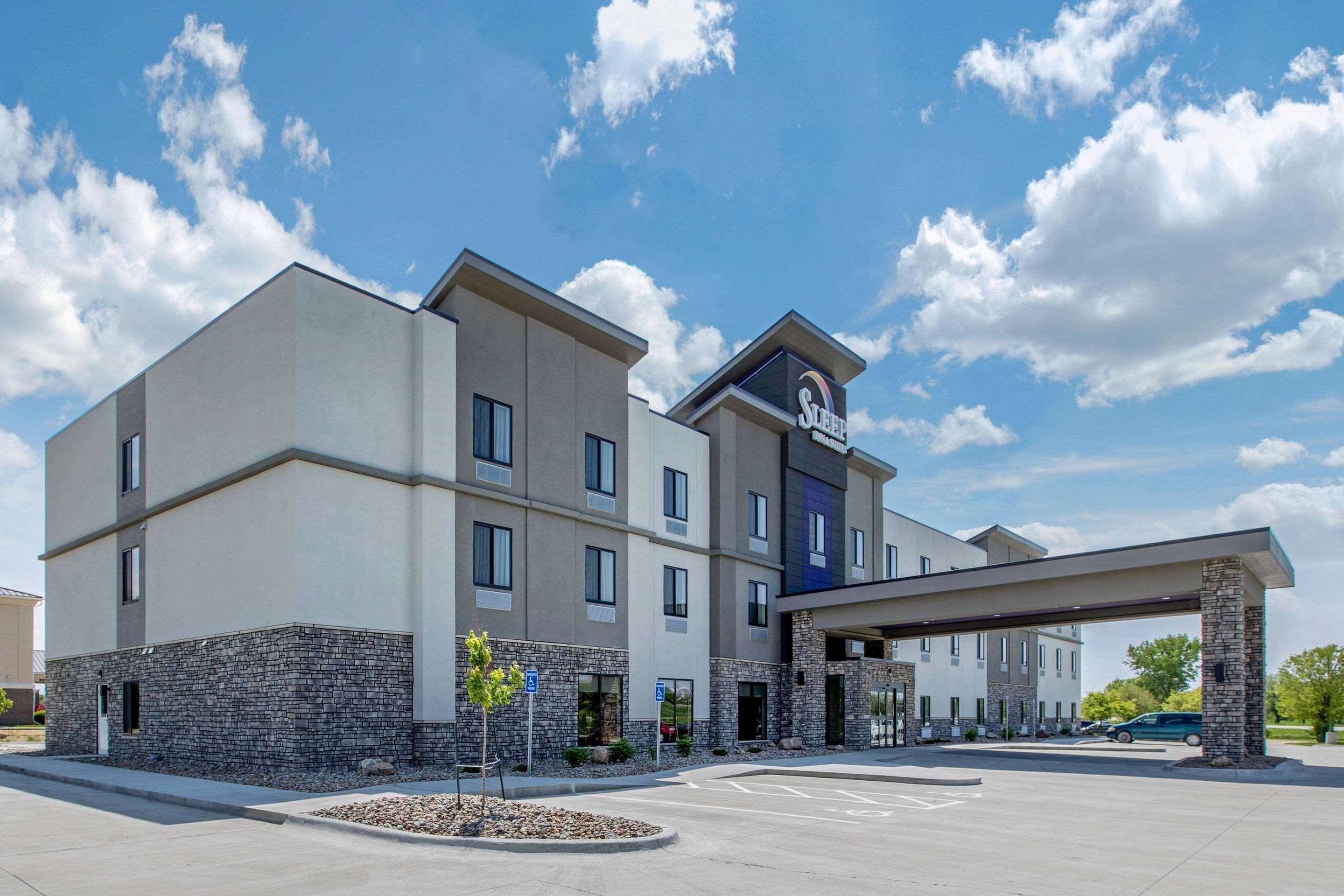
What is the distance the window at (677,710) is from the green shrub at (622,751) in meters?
2.77

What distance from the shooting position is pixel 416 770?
20.3 meters

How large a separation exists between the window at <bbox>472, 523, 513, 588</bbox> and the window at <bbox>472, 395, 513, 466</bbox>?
5.60 feet

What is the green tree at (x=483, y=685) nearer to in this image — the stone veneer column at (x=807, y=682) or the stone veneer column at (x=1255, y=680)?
the stone veneer column at (x=807, y=682)

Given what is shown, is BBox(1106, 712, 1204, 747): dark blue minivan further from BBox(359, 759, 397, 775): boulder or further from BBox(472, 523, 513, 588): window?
BBox(359, 759, 397, 775): boulder

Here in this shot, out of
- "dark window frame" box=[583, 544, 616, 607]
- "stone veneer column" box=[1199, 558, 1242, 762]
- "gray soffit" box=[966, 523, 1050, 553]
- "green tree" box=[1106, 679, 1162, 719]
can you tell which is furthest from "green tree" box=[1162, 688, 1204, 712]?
"dark window frame" box=[583, 544, 616, 607]

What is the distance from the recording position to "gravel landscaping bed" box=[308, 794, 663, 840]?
12273mm

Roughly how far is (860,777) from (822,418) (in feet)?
54.2

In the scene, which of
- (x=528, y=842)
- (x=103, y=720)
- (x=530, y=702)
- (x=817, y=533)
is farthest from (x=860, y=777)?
(x=103, y=720)

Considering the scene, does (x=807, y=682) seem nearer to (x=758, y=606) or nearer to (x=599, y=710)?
(x=758, y=606)

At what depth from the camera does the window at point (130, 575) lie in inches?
1036

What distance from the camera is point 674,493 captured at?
3028 cm

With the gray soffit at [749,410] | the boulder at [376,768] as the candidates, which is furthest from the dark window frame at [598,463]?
the boulder at [376,768]

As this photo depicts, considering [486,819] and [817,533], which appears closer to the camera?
[486,819]

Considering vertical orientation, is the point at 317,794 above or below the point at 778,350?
below
